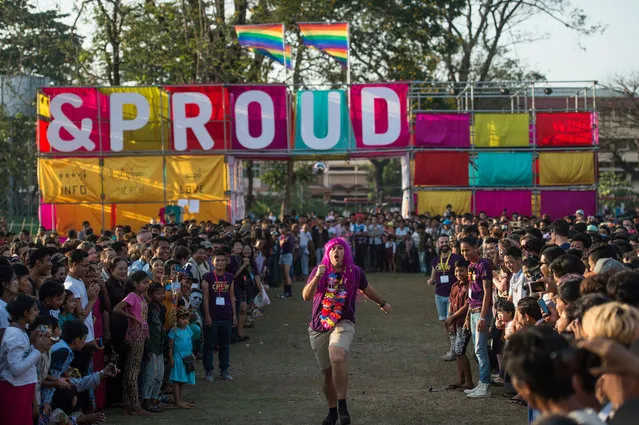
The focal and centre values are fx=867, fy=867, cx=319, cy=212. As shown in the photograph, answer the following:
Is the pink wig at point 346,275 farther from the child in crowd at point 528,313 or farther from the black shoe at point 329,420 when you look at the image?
the child in crowd at point 528,313

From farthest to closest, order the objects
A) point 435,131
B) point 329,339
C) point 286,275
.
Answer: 1. point 435,131
2. point 286,275
3. point 329,339

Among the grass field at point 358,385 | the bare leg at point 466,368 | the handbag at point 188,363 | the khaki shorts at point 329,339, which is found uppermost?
the khaki shorts at point 329,339

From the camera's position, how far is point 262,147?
26.0m

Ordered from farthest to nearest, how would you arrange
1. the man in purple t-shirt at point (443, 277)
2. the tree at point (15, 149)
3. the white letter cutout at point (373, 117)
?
the tree at point (15, 149) < the white letter cutout at point (373, 117) < the man in purple t-shirt at point (443, 277)

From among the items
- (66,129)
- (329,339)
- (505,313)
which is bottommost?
(329,339)

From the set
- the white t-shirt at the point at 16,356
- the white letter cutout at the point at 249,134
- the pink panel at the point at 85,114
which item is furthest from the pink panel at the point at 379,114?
the white t-shirt at the point at 16,356

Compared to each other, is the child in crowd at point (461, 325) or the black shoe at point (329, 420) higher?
the child in crowd at point (461, 325)

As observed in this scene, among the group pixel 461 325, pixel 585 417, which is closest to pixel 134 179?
pixel 461 325

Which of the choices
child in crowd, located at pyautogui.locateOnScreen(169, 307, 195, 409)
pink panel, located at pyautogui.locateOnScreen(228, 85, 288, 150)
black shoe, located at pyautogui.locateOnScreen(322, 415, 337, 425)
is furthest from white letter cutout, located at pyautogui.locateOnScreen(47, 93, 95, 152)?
black shoe, located at pyautogui.locateOnScreen(322, 415, 337, 425)

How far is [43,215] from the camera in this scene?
25438 millimetres

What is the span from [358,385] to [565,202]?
17828mm

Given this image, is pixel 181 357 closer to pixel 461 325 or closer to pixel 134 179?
pixel 461 325

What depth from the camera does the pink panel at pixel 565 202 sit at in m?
26.7

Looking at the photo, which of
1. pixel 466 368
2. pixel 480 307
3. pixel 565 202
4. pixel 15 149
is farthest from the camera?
pixel 15 149
